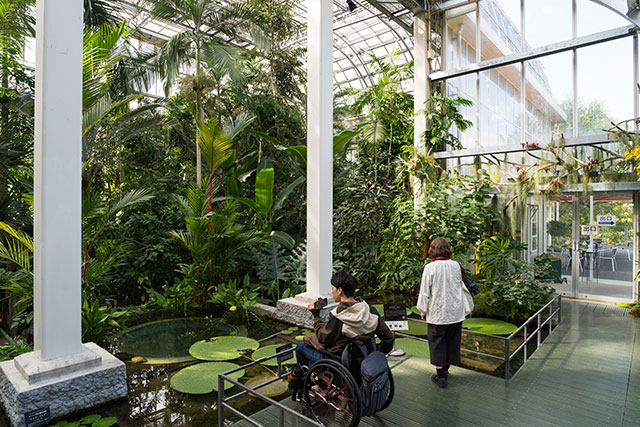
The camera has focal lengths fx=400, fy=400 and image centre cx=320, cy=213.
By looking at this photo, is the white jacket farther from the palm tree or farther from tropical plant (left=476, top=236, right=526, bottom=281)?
the palm tree

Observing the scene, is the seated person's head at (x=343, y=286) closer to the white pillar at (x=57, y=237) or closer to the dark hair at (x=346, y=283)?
the dark hair at (x=346, y=283)

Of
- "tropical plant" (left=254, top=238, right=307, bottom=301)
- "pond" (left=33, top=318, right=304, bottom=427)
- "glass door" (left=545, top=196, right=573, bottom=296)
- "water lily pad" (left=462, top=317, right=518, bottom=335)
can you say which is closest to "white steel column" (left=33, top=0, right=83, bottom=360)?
"pond" (left=33, top=318, right=304, bottom=427)

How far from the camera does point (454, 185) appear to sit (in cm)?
786

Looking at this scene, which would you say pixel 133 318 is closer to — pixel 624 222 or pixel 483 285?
pixel 483 285

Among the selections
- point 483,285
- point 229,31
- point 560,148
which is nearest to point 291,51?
point 229,31

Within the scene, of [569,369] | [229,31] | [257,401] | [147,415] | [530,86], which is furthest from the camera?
[229,31]

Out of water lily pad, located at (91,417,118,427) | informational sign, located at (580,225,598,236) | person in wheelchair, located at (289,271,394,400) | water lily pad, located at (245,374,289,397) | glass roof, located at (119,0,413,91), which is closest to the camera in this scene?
person in wheelchair, located at (289,271,394,400)

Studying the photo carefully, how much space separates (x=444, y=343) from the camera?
139 inches

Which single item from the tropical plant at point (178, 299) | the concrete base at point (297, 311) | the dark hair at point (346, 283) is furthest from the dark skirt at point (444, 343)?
the tropical plant at point (178, 299)

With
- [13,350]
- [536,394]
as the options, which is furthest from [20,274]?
[536,394]

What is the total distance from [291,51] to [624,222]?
7.44 meters

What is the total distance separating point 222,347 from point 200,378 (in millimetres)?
805

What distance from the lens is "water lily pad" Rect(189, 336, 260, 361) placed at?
420 cm

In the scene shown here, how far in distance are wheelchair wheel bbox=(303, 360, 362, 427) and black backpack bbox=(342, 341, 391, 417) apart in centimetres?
7
